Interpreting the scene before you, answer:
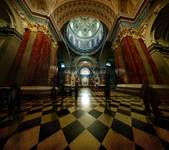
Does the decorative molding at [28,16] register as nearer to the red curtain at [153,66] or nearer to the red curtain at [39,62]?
the red curtain at [39,62]

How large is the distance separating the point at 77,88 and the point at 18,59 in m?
3.87

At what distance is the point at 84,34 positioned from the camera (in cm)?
2358

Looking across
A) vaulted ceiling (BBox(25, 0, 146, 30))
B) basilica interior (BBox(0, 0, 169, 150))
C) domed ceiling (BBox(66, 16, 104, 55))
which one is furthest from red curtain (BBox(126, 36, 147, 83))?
domed ceiling (BBox(66, 16, 104, 55))

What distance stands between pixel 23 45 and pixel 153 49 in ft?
27.8

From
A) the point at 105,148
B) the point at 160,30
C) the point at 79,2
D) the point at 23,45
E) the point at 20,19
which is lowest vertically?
the point at 105,148

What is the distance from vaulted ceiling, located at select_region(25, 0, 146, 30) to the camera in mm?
7910

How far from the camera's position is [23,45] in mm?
5816

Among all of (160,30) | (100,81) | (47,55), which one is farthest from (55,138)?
(100,81)

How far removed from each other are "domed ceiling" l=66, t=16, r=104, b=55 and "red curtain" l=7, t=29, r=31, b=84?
15.0 m

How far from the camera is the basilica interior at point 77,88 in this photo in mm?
1274

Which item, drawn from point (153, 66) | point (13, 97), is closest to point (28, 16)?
point (13, 97)

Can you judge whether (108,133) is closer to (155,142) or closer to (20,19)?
(155,142)

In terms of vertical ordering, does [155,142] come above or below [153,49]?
below

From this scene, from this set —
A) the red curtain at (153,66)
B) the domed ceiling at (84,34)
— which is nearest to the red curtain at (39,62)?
the red curtain at (153,66)
